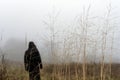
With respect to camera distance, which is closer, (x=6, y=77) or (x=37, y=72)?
(x=6, y=77)

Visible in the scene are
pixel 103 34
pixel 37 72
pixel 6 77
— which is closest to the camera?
pixel 103 34

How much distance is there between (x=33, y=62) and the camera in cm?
1062

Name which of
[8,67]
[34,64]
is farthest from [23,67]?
[8,67]

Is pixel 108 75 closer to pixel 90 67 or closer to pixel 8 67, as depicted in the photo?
pixel 90 67

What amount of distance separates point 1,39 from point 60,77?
1407mm

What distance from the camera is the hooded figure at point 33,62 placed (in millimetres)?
10445

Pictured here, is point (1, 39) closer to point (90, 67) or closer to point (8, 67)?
point (8, 67)

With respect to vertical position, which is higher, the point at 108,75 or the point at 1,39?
the point at 1,39

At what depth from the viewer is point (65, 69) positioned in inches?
388

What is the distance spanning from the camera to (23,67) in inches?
433

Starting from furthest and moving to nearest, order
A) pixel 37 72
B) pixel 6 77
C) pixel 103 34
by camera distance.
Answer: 1. pixel 37 72
2. pixel 6 77
3. pixel 103 34

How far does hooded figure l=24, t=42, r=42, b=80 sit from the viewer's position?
1045cm

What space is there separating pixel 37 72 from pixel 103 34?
2.10m

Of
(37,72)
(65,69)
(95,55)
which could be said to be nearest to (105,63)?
(95,55)
